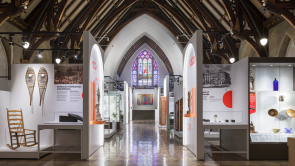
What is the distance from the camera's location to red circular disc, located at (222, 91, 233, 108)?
6986 mm

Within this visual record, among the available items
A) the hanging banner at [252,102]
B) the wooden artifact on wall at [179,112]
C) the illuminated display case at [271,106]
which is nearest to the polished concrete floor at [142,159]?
the illuminated display case at [271,106]

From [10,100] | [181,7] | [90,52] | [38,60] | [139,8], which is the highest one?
[139,8]

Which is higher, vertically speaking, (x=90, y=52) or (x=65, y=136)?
(x=90, y=52)

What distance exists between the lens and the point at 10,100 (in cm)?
696

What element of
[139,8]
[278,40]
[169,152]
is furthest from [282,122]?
[139,8]

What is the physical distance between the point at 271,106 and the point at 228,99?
1203 mm

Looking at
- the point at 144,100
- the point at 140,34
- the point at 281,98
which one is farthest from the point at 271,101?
the point at 144,100

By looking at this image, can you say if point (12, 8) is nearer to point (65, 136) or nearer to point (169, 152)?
point (65, 136)

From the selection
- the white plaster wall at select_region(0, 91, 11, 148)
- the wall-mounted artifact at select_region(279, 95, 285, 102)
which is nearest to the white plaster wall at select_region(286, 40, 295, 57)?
the wall-mounted artifact at select_region(279, 95, 285, 102)

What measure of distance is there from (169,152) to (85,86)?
8.85ft

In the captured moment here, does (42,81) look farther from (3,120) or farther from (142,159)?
(142,159)

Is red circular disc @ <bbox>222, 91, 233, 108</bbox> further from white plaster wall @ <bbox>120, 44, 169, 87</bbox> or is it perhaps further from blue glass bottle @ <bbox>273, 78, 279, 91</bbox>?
white plaster wall @ <bbox>120, 44, 169, 87</bbox>

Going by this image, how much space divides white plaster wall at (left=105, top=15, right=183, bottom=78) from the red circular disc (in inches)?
534

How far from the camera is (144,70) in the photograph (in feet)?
95.6
